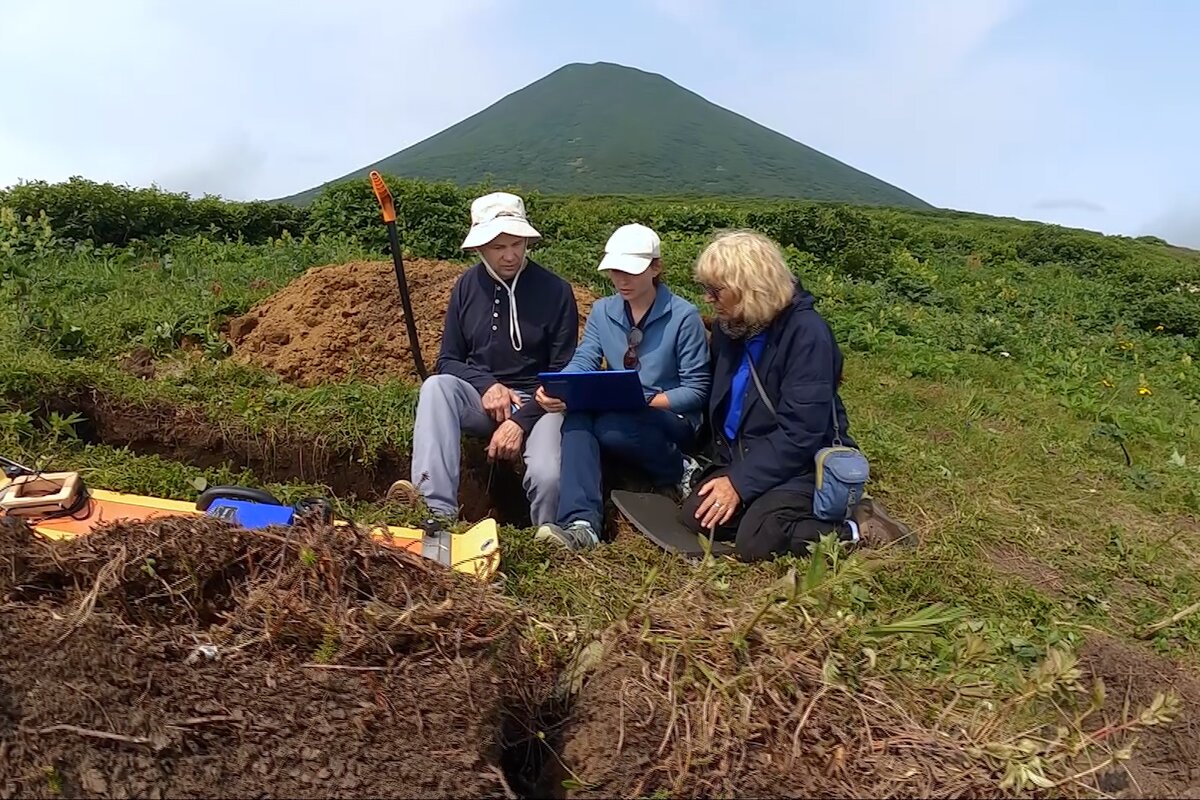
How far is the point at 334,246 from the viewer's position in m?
9.18

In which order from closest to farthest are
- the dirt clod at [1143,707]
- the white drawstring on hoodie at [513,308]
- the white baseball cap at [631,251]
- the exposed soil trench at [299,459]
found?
the dirt clod at [1143,707] < the white baseball cap at [631,251] < the white drawstring on hoodie at [513,308] < the exposed soil trench at [299,459]

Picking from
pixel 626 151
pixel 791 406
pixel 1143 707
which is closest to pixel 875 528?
pixel 791 406

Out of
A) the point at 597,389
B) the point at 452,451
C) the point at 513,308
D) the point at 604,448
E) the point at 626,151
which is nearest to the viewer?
the point at 597,389

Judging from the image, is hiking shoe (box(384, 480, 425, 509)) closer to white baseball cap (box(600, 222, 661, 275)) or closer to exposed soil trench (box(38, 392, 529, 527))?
exposed soil trench (box(38, 392, 529, 527))

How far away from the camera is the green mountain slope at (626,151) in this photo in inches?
2717

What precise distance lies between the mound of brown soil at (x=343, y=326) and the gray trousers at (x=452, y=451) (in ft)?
3.65

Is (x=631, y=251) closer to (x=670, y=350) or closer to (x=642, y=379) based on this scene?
(x=670, y=350)

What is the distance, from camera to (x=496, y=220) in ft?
14.1

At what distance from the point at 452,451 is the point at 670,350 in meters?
1.09

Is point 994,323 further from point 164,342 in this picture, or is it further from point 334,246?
point 164,342

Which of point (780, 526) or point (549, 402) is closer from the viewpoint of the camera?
point (780, 526)

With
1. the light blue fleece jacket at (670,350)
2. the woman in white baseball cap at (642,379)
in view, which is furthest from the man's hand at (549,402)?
the light blue fleece jacket at (670,350)

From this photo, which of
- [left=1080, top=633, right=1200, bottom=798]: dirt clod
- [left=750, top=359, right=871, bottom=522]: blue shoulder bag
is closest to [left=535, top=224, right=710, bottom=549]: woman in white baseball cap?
[left=750, top=359, right=871, bottom=522]: blue shoulder bag

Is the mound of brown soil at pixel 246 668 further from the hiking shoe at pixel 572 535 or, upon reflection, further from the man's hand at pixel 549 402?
the man's hand at pixel 549 402
